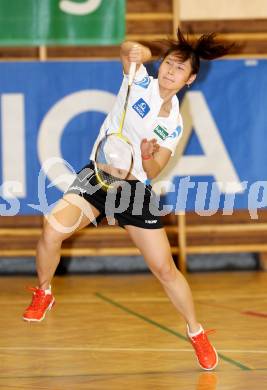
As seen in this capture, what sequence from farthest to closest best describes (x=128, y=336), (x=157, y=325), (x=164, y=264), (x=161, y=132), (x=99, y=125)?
(x=99, y=125), (x=157, y=325), (x=128, y=336), (x=161, y=132), (x=164, y=264)

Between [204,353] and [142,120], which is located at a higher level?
[142,120]

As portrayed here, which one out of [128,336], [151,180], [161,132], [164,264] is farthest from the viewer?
[151,180]

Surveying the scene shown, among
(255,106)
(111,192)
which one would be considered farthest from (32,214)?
(111,192)

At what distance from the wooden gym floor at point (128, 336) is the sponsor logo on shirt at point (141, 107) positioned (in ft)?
4.60

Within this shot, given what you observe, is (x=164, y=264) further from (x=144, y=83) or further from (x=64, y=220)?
(x=144, y=83)

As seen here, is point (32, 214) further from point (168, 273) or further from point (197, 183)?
point (168, 273)

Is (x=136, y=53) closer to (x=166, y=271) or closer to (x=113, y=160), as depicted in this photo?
(x=113, y=160)

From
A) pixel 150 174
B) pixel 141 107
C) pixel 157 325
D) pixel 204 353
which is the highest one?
pixel 141 107

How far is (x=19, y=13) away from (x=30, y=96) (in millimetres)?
829

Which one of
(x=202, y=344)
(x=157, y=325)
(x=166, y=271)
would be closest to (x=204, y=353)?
(x=202, y=344)

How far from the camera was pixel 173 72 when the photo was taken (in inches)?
204

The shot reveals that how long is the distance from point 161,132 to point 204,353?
4.01 ft

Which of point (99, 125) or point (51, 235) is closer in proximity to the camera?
point (51, 235)

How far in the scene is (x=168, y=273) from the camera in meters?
5.22
